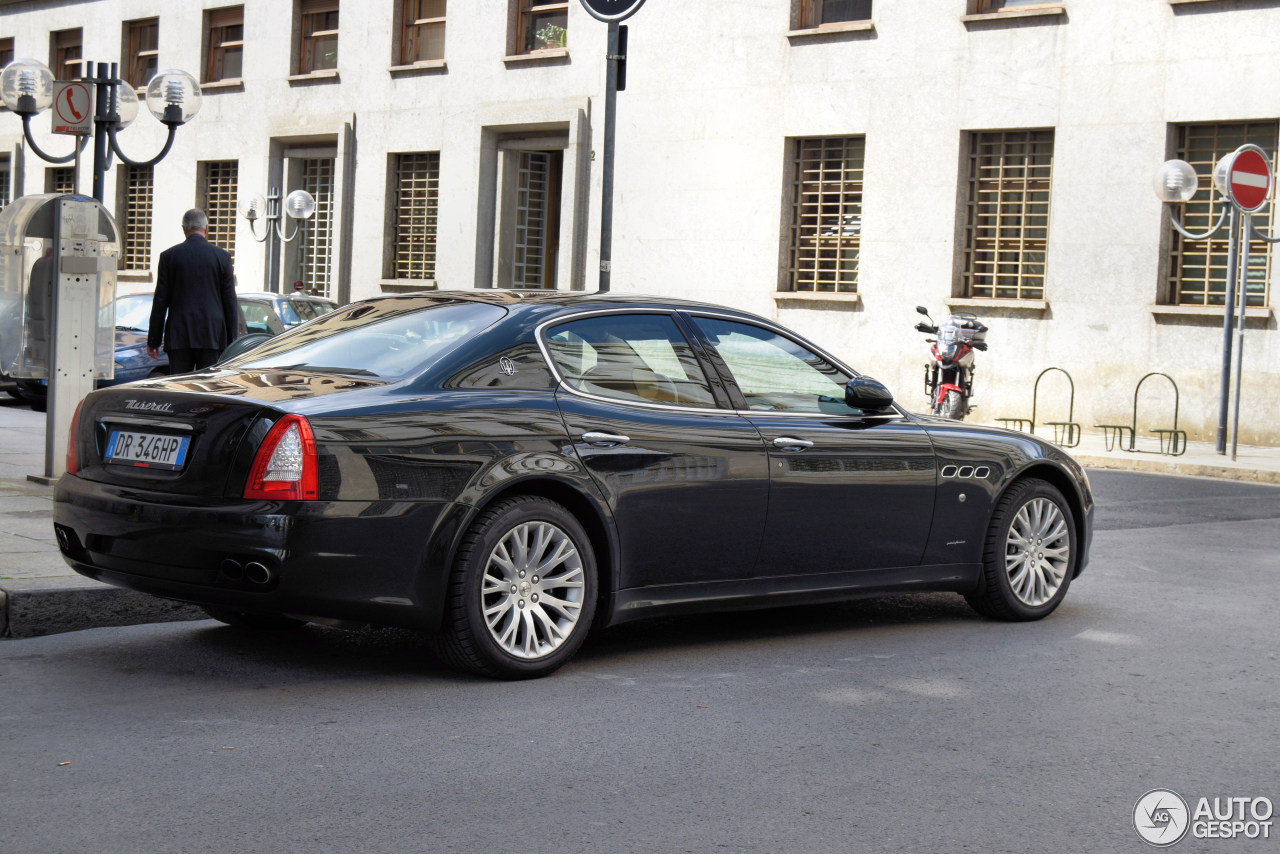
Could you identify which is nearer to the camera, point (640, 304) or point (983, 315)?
point (640, 304)

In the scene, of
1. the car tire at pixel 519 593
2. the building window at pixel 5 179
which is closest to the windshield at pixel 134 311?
the car tire at pixel 519 593

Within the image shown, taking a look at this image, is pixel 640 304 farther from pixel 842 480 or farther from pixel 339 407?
pixel 339 407

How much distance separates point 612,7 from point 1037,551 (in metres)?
4.24

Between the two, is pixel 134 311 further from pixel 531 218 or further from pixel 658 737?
pixel 658 737

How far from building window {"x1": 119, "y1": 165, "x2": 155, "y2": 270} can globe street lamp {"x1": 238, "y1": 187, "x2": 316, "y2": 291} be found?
4023 mm

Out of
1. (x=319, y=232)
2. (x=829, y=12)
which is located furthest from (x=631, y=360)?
(x=319, y=232)

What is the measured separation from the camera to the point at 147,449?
570 centimetres

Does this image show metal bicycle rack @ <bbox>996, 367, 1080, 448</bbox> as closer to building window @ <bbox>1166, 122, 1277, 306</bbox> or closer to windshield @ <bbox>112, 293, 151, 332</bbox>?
building window @ <bbox>1166, 122, 1277, 306</bbox>

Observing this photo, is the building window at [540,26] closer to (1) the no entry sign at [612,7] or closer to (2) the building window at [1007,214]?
(2) the building window at [1007,214]

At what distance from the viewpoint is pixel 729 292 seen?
77.8ft

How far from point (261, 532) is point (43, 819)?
56.2 inches

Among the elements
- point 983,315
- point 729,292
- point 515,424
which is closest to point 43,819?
point 515,424

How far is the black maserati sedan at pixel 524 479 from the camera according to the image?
5.41m

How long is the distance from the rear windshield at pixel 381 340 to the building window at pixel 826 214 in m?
16.3
